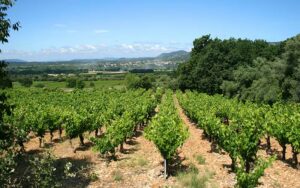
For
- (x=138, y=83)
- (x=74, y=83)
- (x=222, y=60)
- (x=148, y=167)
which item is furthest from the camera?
(x=74, y=83)

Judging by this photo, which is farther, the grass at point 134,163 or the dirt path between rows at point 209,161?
the grass at point 134,163

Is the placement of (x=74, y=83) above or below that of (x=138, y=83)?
below

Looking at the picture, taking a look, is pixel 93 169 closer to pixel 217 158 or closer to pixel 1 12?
pixel 217 158

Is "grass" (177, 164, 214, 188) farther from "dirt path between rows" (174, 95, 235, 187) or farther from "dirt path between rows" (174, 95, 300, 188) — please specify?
"dirt path between rows" (174, 95, 300, 188)

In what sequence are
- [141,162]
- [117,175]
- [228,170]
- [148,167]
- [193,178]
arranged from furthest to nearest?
1. [141,162]
2. [148,167]
3. [228,170]
4. [117,175]
5. [193,178]

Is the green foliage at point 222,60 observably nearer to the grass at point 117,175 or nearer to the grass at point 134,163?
the grass at point 134,163

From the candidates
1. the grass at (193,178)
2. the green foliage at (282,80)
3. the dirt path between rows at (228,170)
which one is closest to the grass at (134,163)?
the dirt path between rows at (228,170)

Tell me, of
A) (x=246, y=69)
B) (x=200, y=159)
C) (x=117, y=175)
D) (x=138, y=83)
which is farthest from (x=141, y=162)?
(x=138, y=83)

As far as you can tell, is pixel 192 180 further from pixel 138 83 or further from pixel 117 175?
pixel 138 83

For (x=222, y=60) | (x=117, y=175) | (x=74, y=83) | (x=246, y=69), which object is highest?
(x=222, y=60)

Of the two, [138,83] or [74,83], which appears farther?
[74,83]

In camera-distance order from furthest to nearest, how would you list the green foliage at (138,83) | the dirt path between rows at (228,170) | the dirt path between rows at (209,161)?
1. the green foliage at (138,83)
2. the dirt path between rows at (209,161)
3. the dirt path between rows at (228,170)

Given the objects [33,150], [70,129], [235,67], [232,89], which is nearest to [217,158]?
[70,129]

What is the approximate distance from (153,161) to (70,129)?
6.05 metres
